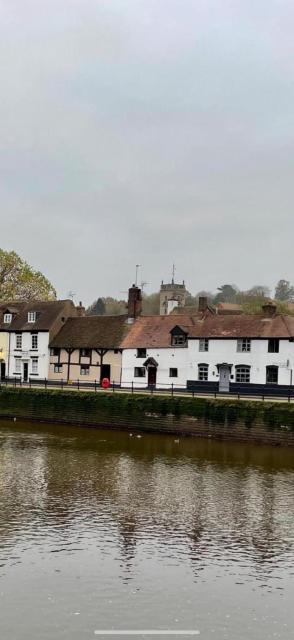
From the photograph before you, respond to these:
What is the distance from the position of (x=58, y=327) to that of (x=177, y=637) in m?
50.4

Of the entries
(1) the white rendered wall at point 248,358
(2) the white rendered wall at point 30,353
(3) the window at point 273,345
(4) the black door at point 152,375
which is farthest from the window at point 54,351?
(3) the window at point 273,345

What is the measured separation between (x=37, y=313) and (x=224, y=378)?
21.4 m

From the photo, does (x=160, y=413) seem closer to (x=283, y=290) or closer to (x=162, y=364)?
(x=162, y=364)

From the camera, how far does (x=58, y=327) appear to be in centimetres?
6269

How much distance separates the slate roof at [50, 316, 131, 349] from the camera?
58312 millimetres

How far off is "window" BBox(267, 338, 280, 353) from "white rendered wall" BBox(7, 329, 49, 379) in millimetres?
22143

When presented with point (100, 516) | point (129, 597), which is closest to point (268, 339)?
point (100, 516)

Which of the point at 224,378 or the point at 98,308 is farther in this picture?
the point at 98,308

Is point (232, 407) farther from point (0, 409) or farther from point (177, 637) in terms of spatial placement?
point (177, 637)

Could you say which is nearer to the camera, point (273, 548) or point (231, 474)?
point (273, 548)

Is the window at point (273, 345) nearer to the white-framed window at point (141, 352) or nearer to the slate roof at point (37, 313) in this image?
the white-framed window at point (141, 352)

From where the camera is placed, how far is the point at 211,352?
172 feet

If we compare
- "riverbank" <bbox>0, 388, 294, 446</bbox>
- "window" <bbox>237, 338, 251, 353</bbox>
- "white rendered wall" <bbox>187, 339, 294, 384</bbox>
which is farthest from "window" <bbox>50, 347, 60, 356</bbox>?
"window" <bbox>237, 338, 251, 353</bbox>

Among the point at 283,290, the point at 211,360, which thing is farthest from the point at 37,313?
the point at 283,290
